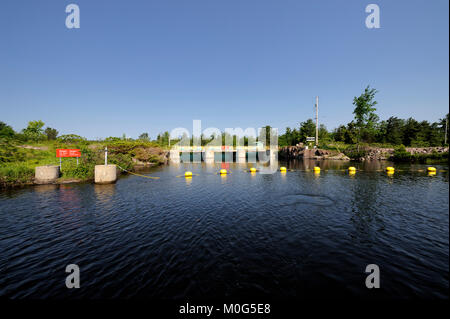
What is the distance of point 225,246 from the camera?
8672mm

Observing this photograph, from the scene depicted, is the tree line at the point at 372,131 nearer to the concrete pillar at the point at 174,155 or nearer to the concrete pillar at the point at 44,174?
the concrete pillar at the point at 174,155

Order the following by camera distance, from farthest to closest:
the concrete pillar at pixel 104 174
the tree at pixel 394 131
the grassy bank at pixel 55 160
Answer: the tree at pixel 394 131 < the concrete pillar at pixel 104 174 < the grassy bank at pixel 55 160

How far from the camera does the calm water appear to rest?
19.9 ft

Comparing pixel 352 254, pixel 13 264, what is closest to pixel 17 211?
pixel 13 264

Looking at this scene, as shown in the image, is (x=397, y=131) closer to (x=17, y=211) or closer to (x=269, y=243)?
(x=269, y=243)

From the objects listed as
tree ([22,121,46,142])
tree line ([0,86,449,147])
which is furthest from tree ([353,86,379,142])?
tree ([22,121,46,142])

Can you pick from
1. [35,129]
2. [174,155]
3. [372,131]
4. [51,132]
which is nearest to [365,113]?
[372,131]

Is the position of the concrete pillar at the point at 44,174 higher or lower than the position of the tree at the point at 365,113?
lower

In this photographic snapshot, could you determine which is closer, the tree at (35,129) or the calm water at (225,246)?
the calm water at (225,246)

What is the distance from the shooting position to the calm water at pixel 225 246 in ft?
19.9

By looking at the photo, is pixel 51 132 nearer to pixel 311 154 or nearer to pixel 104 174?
pixel 104 174

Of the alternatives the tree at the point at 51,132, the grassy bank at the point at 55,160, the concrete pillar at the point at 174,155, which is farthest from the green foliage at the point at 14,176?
the tree at the point at 51,132

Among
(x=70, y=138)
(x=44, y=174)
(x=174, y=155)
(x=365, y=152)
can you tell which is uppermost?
(x=70, y=138)
